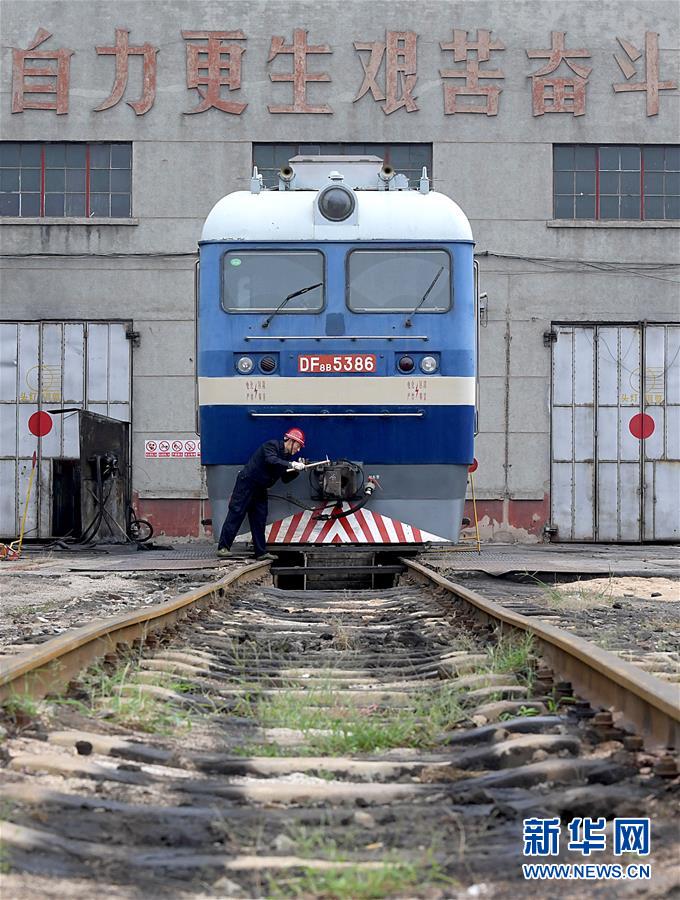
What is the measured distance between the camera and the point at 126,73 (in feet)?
65.9

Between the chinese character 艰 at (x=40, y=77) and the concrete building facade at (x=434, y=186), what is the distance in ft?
0.12

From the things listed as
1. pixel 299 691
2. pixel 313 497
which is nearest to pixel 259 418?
pixel 313 497

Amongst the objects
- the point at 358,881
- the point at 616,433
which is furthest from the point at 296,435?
the point at 616,433

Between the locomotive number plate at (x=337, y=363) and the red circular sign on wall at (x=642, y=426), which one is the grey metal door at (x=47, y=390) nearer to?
the red circular sign on wall at (x=642, y=426)

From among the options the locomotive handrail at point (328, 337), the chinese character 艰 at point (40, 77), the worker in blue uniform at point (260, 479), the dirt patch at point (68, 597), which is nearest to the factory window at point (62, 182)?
the chinese character 艰 at point (40, 77)

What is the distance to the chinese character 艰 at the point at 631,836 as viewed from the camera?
8.39 ft

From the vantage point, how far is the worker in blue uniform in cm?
1067

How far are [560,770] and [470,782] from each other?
241 millimetres

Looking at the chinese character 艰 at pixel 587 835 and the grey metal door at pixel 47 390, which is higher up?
the grey metal door at pixel 47 390

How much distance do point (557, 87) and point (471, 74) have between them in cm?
150

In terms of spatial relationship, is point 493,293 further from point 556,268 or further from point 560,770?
point 560,770

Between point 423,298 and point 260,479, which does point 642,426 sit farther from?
point 260,479

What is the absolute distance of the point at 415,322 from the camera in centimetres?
1105

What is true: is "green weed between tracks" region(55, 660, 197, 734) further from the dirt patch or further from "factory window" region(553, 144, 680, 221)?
"factory window" region(553, 144, 680, 221)
